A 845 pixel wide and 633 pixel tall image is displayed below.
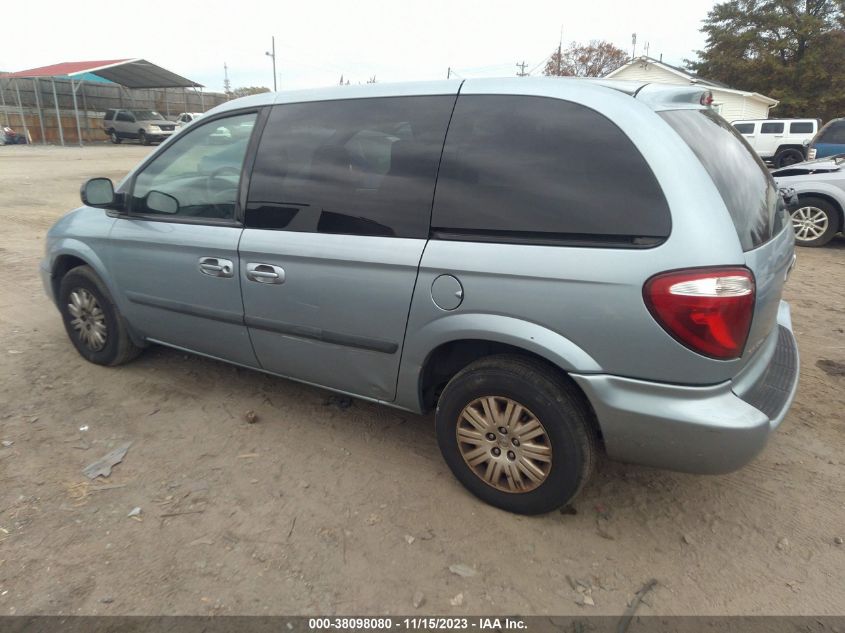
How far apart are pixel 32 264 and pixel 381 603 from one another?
6437 mm

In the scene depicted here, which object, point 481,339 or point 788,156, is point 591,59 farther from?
point 481,339

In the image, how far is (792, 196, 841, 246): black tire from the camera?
7.70 metres

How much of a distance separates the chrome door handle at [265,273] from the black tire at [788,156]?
22.8 m

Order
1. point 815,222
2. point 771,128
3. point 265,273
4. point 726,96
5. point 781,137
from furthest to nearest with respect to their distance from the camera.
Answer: point 726,96 < point 771,128 < point 781,137 < point 815,222 < point 265,273

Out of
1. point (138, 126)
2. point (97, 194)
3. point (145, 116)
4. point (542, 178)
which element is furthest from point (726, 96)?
point (97, 194)

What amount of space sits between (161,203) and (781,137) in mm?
23913

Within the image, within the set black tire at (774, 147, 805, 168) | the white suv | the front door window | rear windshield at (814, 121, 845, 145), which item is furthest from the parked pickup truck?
the front door window

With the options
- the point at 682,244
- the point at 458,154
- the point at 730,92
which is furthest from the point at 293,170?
the point at 730,92

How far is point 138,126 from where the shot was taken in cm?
3014

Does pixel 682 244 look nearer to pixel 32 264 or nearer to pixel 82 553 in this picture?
pixel 82 553

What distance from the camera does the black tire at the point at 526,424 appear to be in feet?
7.63

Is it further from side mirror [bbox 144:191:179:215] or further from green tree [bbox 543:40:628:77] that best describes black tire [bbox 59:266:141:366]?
green tree [bbox 543:40:628:77]

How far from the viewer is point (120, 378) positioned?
155 inches

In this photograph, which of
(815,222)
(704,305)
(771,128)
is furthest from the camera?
(771,128)
